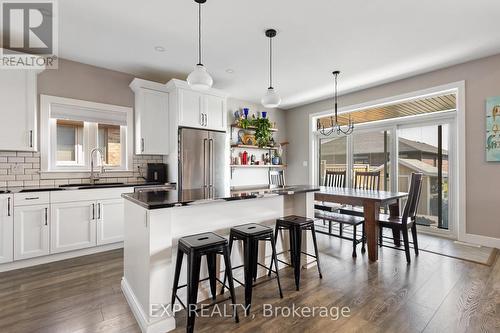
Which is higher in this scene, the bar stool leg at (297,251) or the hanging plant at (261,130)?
the hanging plant at (261,130)

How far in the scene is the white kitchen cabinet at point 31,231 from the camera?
9.20 ft

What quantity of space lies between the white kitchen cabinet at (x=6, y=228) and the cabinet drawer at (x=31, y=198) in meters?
0.06

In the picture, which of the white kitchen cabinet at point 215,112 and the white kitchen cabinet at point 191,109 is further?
the white kitchen cabinet at point 215,112

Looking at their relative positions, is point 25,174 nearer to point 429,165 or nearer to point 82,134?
point 82,134

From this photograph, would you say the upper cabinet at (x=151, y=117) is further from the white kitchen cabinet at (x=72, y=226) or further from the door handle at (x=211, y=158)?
the white kitchen cabinet at (x=72, y=226)

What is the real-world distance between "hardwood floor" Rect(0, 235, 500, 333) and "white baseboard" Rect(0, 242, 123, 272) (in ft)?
0.39

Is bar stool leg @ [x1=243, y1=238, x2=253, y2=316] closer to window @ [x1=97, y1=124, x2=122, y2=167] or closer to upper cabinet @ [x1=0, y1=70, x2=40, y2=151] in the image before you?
window @ [x1=97, y1=124, x2=122, y2=167]

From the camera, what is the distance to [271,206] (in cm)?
265

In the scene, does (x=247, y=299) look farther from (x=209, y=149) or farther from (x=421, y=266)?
(x=209, y=149)

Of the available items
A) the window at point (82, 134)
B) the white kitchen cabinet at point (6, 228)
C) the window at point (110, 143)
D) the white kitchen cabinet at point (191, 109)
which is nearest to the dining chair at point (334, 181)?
the white kitchen cabinet at point (191, 109)

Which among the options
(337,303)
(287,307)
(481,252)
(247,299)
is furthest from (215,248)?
(481,252)

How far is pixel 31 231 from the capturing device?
9.47 ft

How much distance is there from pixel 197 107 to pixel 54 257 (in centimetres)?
292

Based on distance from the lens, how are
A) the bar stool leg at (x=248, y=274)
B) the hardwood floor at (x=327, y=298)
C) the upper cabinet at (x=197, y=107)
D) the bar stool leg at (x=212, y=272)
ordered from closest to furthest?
the hardwood floor at (x=327, y=298)
the bar stool leg at (x=248, y=274)
the bar stool leg at (x=212, y=272)
the upper cabinet at (x=197, y=107)
